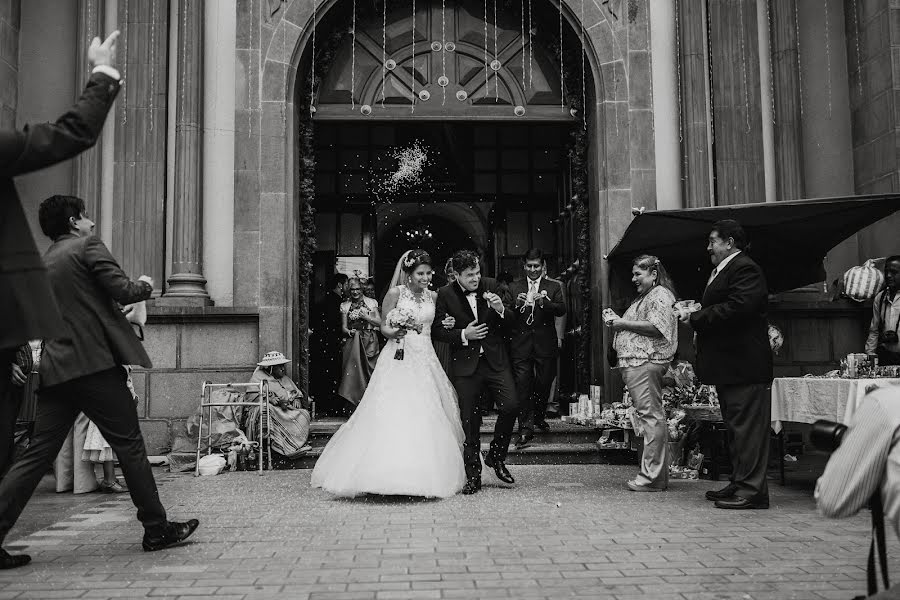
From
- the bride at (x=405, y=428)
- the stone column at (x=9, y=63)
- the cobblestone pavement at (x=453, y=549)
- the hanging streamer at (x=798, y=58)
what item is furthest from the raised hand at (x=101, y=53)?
the hanging streamer at (x=798, y=58)

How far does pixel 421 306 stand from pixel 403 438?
140cm

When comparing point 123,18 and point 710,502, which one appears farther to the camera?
point 123,18

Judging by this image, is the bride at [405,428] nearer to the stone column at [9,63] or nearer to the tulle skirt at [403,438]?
the tulle skirt at [403,438]

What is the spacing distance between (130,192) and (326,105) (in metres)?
2.78

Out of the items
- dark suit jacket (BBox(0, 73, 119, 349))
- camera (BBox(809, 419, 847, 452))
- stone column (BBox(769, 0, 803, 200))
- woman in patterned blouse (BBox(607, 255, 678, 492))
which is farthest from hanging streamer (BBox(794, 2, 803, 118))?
dark suit jacket (BBox(0, 73, 119, 349))

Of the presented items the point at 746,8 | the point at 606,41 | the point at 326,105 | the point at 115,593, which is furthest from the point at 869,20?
the point at 115,593

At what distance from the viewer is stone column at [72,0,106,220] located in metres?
10.7

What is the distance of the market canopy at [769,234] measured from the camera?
26.8 feet

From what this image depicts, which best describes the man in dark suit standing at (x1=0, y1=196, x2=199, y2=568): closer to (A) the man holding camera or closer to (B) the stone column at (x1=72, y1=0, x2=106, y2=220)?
(B) the stone column at (x1=72, y1=0, x2=106, y2=220)

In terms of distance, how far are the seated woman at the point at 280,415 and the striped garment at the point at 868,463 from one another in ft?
23.8

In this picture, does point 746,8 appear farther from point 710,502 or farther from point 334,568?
point 334,568

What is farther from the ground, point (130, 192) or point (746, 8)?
point (746, 8)

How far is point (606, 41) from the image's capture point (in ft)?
36.4

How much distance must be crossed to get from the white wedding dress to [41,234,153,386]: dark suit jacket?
239cm
